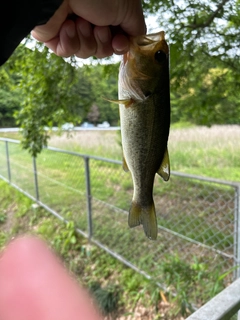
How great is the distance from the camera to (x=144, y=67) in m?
0.72

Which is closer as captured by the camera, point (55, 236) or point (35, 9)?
point (35, 9)

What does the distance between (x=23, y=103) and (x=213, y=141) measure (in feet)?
10.1

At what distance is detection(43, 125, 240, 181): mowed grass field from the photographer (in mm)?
4699

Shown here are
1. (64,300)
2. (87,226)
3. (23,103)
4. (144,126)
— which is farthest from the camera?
(87,226)

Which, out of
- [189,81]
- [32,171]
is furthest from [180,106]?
[32,171]

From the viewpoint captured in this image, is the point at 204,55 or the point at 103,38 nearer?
the point at 103,38

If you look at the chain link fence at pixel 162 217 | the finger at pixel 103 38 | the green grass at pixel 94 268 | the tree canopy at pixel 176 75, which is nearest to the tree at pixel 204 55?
the tree canopy at pixel 176 75

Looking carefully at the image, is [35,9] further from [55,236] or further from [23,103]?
[55,236]

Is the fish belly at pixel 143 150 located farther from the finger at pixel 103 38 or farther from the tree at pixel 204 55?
the tree at pixel 204 55

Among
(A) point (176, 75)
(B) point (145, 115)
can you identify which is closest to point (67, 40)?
(B) point (145, 115)

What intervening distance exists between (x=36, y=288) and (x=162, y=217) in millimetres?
2951

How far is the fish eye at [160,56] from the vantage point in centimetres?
72

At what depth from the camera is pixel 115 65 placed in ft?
7.54

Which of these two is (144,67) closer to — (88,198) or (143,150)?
(143,150)
